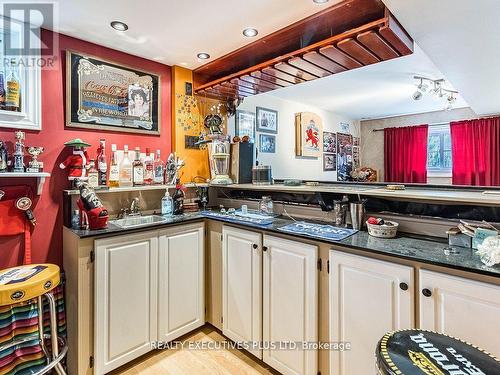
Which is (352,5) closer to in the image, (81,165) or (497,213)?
(497,213)

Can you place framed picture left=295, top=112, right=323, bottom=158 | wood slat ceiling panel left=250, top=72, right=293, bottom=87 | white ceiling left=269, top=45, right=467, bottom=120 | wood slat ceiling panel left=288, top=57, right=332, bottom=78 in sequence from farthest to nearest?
1. framed picture left=295, top=112, right=323, bottom=158
2. white ceiling left=269, top=45, right=467, bottom=120
3. wood slat ceiling panel left=250, top=72, right=293, bottom=87
4. wood slat ceiling panel left=288, top=57, right=332, bottom=78

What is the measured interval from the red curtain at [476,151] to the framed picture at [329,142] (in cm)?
206

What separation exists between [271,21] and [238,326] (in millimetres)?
2073

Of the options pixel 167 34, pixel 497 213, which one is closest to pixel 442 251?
pixel 497 213

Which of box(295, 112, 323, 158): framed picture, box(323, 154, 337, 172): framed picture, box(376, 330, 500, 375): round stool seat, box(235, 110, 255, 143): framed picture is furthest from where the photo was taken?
box(323, 154, 337, 172): framed picture

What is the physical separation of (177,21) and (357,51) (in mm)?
1166

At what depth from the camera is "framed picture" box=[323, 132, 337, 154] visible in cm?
466

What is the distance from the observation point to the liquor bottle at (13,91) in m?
1.66

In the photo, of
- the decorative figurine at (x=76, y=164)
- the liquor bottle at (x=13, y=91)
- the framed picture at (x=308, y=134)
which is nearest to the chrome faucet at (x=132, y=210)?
the decorative figurine at (x=76, y=164)

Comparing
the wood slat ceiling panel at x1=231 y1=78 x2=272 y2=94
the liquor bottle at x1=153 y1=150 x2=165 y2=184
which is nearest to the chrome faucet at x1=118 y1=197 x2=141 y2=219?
the liquor bottle at x1=153 y1=150 x2=165 y2=184

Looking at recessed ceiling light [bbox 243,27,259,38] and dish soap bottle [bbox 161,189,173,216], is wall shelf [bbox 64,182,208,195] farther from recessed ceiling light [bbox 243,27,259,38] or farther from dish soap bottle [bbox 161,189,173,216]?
recessed ceiling light [bbox 243,27,259,38]

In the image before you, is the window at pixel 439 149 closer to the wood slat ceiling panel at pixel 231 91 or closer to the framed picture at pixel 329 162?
→ the framed picture at pixel 329 162

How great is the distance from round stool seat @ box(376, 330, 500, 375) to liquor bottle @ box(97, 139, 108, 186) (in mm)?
1995

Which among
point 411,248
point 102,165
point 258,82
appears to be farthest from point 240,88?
point 411,248
